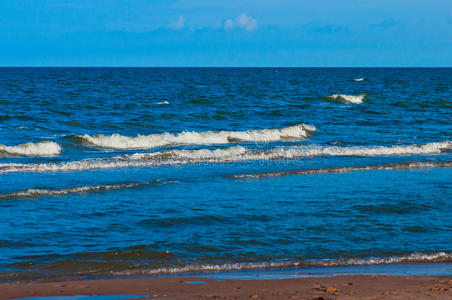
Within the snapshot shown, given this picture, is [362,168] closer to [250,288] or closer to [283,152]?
[283,152]

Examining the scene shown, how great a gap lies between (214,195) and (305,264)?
4691mm

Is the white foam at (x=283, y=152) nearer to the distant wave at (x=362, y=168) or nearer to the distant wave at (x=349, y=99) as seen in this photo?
the distant wave at (x=362, y=168)

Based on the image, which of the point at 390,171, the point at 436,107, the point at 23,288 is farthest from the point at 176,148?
the point at 436,107

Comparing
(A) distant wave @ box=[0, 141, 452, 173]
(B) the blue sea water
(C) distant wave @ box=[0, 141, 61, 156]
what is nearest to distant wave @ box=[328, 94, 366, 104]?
(B) the blue sea water

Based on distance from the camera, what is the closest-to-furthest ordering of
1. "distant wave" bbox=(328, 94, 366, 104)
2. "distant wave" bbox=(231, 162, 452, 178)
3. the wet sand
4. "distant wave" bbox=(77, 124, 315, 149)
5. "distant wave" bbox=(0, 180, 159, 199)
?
the wet sand, "distant wave" bbox=(0, 180, 159, 199), "distant wave" bbox=(231, 162, 452, 178), "distant wave" bbox=(77, 124, 315, 149), "distant wave" bbox=(328, 94, 366, 104)

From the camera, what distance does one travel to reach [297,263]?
8430 millimetres

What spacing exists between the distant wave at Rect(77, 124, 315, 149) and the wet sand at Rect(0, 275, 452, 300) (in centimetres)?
1491

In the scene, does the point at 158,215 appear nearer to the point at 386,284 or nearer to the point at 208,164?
the point at 386,284

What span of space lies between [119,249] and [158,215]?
2130 millimetres

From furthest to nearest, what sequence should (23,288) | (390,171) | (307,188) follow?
(390,171) → (307,188) → (23,288)

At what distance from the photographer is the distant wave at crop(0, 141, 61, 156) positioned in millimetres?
19562

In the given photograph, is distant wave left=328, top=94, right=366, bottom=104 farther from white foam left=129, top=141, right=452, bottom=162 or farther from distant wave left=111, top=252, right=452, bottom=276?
distant wave left=111, top=252, right=452, bottom=276

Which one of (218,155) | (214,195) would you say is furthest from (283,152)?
(214,195)

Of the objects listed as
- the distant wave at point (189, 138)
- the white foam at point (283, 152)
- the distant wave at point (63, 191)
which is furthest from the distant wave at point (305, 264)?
the distant wave at point (189, 138)
